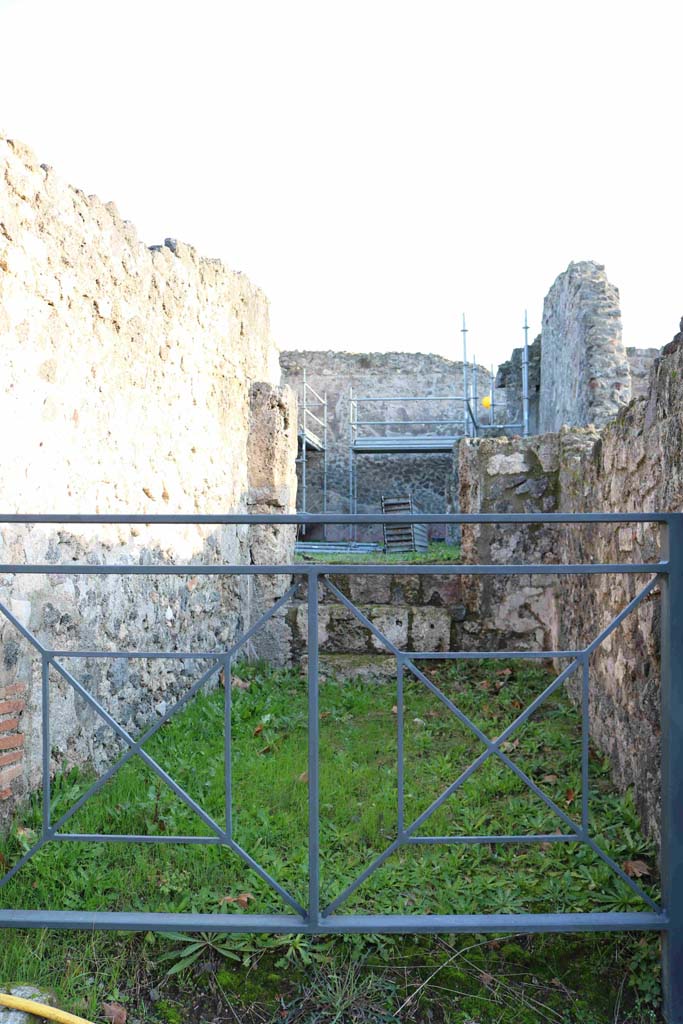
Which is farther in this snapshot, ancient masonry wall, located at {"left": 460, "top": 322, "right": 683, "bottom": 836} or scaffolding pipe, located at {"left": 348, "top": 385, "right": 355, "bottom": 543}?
scaffolding pipe, located at {"left": 348, "top": 385, "right": 355, "bottom": 543}

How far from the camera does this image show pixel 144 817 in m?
3.13

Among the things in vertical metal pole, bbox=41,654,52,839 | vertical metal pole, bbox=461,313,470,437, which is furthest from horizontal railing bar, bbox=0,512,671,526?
vertical metal pole, bbox=461,313,470,437

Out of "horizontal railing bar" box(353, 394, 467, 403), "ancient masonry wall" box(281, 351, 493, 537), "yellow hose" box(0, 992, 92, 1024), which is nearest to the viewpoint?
"yellow hose" box(0, 992, 92, 1024)

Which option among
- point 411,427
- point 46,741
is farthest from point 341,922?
point 411,427

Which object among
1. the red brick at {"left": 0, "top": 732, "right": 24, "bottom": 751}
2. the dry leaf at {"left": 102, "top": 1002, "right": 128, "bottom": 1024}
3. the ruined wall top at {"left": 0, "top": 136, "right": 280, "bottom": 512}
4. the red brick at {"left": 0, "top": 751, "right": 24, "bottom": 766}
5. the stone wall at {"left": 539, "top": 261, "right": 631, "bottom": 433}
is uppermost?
the stone wall at {"left": 539, "top": 261, "right": 631, "bottom": 433}

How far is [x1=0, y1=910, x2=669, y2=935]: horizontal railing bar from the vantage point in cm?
216

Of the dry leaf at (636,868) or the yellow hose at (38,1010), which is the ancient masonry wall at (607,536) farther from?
the yellow hose at (38,1010)

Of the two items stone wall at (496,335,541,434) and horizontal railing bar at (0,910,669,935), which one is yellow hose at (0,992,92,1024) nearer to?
horizontal railing bar at (0,910,669,935)

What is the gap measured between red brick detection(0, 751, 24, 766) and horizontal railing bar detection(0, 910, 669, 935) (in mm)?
793

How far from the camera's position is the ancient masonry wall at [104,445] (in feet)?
10.5

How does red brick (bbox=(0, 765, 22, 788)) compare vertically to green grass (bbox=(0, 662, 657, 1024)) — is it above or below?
above

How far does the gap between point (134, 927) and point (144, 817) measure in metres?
0.96

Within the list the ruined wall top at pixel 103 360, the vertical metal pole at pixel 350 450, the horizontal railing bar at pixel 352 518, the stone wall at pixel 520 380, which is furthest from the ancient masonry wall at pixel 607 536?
the vertical metal pole at pixel 350 450

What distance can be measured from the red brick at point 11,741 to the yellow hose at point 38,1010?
3.51ft
